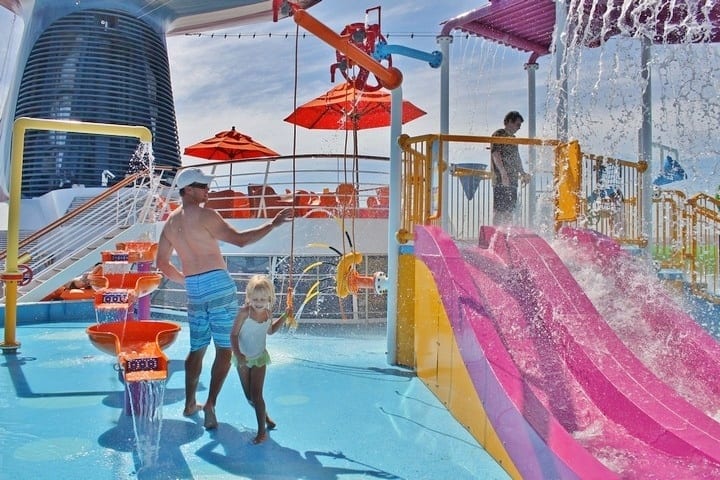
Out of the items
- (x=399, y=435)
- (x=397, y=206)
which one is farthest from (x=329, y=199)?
(x=399, y=435)

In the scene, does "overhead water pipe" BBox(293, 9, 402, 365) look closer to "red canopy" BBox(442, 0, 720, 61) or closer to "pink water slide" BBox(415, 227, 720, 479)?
"pink water slide" BBox(415, 227, 720, 479)

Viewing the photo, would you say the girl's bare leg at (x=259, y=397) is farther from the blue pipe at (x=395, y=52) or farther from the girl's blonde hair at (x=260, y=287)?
the blue pipe at (x=395, y=52)

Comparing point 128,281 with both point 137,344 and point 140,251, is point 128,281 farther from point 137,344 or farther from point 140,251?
point 137,344

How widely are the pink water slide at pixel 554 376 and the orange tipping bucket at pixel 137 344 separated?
1980 mm

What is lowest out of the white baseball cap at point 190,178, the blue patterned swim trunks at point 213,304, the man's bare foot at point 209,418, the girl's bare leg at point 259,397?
the man's bare foot at point 209,418

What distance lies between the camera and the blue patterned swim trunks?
4121 millimetres

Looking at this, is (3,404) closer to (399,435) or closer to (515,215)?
(399,435)

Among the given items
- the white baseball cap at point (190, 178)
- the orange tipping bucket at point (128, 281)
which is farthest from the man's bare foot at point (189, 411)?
the white baseball cap at point (190, 178)

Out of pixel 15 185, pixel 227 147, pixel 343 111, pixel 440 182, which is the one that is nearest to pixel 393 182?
pixel 440 182

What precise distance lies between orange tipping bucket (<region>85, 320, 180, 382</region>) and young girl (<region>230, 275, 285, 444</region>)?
475 millimetres

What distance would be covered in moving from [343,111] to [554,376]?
804 centimetres

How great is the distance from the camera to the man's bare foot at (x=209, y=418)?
4004 millimetres

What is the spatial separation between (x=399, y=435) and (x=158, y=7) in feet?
80.1

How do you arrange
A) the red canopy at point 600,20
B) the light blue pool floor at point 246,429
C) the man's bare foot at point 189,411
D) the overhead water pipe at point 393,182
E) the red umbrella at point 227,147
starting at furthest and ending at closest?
the red umbrella at point 227,147 → the red canopy at point 600,20 → the overhead water pipe at point 393,182 → the man's bare foot at point 189,411 → the light blue pool floor at point 246,429
